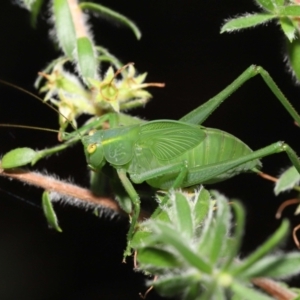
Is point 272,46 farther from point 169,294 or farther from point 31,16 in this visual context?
point 169,294

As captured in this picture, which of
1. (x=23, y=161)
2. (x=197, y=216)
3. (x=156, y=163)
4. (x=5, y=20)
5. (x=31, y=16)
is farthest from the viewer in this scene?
(x=5, y=20)

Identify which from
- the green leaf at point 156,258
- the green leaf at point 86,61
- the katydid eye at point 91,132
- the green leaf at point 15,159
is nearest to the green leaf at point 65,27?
the green leaf at point 86,61

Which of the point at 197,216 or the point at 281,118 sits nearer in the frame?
the point at 197,216

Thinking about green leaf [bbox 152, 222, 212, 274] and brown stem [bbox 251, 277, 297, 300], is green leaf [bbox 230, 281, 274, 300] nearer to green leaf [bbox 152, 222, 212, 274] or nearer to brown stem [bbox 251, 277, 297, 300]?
green leaf [bbox 152, 222, 212, 274]

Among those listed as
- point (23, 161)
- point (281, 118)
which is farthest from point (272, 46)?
point (23, 161)

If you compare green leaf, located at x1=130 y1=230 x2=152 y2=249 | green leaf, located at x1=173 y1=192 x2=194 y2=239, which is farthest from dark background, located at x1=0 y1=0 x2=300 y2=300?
green leaf, located at x1=173 y1=192 x2=194 y2=239

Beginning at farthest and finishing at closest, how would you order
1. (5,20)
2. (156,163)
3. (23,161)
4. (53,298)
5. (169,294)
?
(53,298)
(5,20)
(156,163)
(23,161)
(169,294)

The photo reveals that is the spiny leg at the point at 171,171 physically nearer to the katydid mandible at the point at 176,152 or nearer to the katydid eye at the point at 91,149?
Result: the katydid mandible at the point at 176,152
